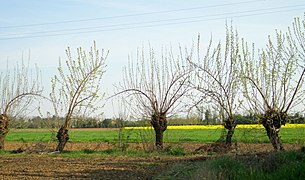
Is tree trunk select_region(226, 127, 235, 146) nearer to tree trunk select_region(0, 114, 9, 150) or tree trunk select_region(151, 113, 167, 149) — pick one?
tree trunk select_region(151, 113, 167, 149)

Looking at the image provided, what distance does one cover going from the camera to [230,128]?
18047mm

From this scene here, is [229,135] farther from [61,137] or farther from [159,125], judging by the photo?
[61,137]

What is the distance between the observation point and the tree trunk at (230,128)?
17.9 meters

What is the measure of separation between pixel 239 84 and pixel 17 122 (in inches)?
486

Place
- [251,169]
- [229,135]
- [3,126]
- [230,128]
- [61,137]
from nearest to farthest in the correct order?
1. [251,169]
2. [229,135]
3. [230,128]
4. [61,137]
5. [3,126]

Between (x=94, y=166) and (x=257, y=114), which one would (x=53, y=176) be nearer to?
(x=94, y=166)

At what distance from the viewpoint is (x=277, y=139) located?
16.0m

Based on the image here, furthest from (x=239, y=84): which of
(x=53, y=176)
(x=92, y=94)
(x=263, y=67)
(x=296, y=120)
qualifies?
(x=53, y=176)

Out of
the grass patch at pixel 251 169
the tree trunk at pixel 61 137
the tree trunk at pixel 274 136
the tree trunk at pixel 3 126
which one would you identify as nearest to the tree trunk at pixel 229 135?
the tree trunk at pixel 274 136

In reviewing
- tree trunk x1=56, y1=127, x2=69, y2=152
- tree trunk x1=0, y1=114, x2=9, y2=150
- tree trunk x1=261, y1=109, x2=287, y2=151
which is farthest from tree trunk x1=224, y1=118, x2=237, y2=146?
tree trunk x1=0, y1=114, x2=9, y2=150

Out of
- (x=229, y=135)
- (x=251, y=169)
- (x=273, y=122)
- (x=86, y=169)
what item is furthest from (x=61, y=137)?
(x=251, y=169)

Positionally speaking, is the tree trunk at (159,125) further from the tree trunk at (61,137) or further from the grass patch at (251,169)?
the grass patch at (251,169)

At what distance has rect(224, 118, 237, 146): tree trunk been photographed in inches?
704

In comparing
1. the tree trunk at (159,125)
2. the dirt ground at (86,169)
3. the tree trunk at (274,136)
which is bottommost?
the dirt ground at (86,169)
